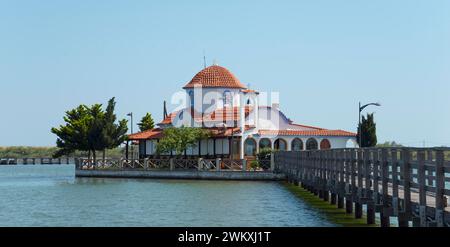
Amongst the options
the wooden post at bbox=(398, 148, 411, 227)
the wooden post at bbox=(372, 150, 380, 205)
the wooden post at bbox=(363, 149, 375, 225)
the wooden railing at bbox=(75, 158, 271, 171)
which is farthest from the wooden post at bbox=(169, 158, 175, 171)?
the wooden post at bbox=(398, 148, 411, 227)

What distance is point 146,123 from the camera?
Answer: 333 feet

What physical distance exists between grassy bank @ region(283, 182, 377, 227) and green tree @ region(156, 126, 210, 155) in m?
23.3

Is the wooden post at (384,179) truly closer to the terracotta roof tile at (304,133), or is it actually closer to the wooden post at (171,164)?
the wooden post at (171,164)

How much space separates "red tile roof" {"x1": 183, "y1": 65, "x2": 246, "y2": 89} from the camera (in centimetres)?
8231

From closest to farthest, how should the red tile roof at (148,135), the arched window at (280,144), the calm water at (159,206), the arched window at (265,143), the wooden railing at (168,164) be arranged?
the calm water at (159,206) < the wooden railing at (168,164) < the arched window at (265,143) < the arched window at (280,144) < the red tile roof at (148,135)

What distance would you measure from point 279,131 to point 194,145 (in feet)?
24.5

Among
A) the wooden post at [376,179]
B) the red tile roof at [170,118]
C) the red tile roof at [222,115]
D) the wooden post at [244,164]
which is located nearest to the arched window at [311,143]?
the red tile roof at [222,115]

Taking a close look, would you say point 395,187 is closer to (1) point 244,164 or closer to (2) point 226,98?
(1) point 244,164

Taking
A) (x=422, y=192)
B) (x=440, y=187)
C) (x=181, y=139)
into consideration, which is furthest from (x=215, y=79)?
(x=440, y=187)

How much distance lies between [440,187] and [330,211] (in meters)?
16.6

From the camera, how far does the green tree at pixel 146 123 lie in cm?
10112

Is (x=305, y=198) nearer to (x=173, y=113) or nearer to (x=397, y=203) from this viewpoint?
(x=397, y=203)

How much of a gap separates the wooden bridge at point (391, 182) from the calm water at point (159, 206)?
1.62m
